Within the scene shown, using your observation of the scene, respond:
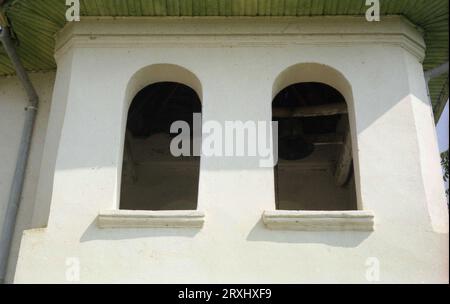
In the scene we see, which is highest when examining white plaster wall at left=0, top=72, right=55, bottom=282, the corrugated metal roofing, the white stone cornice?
the corrugated metal roofing

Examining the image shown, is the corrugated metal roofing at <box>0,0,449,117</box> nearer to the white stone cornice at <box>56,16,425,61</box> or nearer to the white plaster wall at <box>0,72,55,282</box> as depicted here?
the white stone cornice at <box>56,16,425,61</box>

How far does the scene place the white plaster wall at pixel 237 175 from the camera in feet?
19.5

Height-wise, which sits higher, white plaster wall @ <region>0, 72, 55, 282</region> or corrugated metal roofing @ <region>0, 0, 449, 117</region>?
corrugated metal roofing @ <region>0, 0, 449, 117</region>

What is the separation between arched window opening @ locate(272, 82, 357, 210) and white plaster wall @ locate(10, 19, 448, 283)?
1.55 m

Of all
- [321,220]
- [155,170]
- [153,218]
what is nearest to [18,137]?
[153,218]

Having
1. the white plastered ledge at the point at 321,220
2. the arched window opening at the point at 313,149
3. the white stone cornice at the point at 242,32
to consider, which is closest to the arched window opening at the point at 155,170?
the arched window opening at the point at 313,149

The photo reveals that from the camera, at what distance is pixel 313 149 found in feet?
32.3

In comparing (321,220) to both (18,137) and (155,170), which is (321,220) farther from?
(155,170)

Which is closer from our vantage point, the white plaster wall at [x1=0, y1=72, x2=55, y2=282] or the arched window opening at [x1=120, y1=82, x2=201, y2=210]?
the white plaster wall at [x1=0, y1=72, x2=55, y2=282]

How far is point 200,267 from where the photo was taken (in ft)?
19.4

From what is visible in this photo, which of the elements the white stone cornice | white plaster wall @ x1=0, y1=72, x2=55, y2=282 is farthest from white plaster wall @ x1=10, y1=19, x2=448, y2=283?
white plaster wall @ x1=0, y1=72, x2=55, y2=282

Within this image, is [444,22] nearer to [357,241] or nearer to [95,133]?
[357,241]

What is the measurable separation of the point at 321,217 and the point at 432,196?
1.20 m

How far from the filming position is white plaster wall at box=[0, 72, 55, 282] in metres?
7.23
